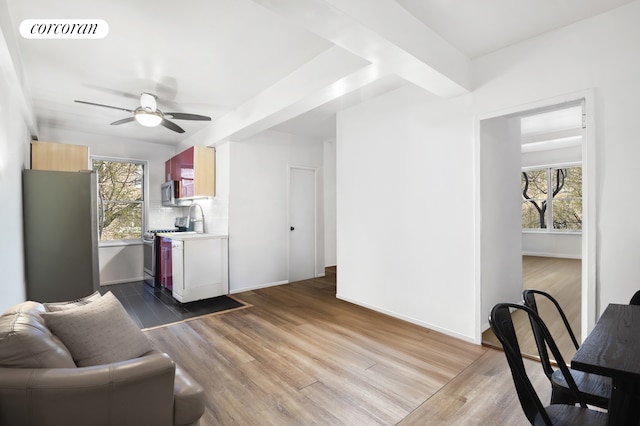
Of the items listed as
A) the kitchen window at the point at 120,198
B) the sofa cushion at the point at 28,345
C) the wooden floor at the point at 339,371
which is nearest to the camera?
the sofa cushion at the point at 28,345

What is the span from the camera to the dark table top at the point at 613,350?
0.89 m

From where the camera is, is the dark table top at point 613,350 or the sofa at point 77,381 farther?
the sofa at point 77,381

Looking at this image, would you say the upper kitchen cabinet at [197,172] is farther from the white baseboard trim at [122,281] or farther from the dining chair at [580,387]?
the dining chair at [580,387]

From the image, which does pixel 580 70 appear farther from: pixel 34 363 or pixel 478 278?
pixel 34 363

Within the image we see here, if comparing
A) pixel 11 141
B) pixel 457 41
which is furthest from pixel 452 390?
pixel 11 141

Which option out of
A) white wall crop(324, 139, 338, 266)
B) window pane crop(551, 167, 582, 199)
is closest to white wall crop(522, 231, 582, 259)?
window pane crop(551, 167, 582, 199)

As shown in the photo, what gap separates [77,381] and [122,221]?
17.7ft

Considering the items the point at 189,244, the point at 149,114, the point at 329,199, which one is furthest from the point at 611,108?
the point at 329,199

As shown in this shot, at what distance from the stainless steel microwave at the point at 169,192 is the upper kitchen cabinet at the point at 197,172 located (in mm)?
110

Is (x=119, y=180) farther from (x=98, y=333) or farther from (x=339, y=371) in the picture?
(x=339, y=371)

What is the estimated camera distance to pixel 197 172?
4.98 metres

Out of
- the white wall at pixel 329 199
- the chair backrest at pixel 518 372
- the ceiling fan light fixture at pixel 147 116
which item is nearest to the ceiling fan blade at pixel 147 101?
the ceiling fan light fixture at pixel 147 116

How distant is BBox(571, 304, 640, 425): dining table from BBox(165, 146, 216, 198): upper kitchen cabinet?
4889 millimetres

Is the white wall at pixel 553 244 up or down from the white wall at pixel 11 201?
down
